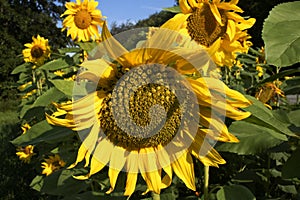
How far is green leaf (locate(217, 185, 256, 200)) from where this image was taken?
1.33 meters

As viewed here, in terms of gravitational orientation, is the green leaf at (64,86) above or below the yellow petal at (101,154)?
above

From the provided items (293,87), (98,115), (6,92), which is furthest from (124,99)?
(6,92)

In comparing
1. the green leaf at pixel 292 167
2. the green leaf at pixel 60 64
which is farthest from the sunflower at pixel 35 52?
the green leaf at pixel 292 167

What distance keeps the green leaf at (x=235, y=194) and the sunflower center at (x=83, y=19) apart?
1706mm

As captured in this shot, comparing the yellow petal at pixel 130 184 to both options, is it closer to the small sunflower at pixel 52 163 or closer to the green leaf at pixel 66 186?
the green leaf at pixel 66 186

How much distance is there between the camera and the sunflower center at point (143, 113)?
96cm

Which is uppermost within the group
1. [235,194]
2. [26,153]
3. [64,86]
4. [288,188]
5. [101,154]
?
[64,86]

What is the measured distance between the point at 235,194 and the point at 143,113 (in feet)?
1.85

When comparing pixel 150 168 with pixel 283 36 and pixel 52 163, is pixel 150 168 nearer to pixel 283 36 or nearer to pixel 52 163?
pixel 283 36

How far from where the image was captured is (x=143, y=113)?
0.96m

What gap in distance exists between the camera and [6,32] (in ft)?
63.9

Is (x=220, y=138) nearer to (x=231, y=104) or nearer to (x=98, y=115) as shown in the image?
(x=231, y=104)

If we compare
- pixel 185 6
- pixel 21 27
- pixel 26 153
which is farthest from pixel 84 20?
pixel 21 27

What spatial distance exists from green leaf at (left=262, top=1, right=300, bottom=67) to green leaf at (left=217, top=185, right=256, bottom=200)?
2.07 ft
